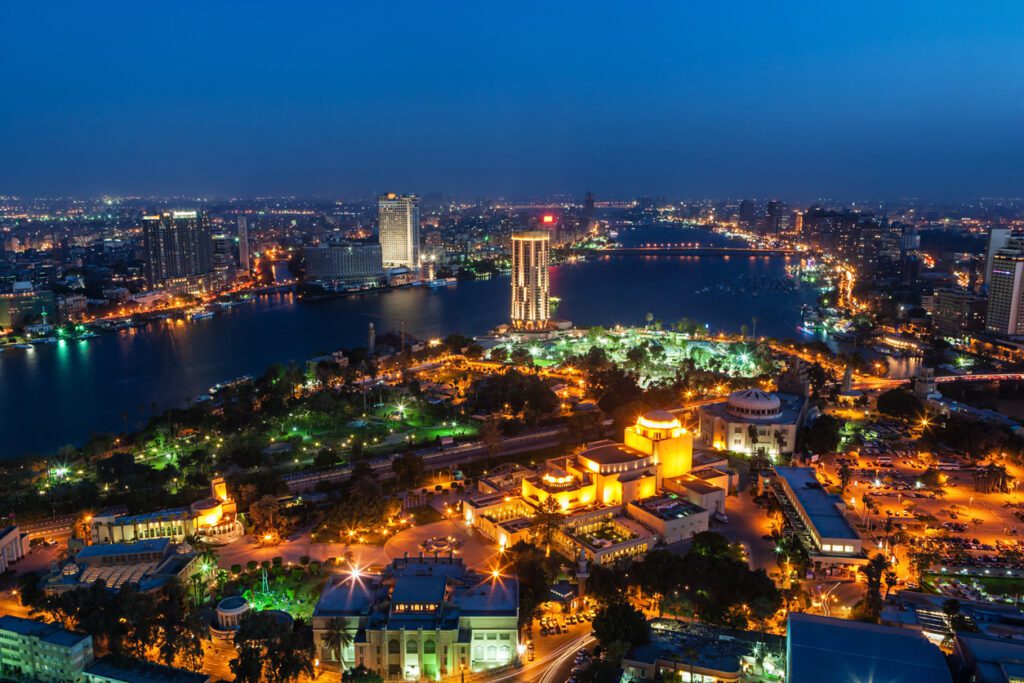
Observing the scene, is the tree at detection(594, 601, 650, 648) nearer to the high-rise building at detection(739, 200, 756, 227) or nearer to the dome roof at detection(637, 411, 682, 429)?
the dome roof at detection(637, 411, 682, 429)

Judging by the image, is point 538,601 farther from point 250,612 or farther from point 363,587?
point 250,612

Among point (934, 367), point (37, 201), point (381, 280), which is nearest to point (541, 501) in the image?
point (934, 367)

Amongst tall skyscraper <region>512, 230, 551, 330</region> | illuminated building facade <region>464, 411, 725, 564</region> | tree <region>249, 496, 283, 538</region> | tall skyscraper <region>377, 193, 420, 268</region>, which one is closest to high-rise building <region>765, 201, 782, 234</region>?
tall skyscraper <region>377, 193, 420, 268</region>

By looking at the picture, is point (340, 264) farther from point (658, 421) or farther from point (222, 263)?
point (658, 421)

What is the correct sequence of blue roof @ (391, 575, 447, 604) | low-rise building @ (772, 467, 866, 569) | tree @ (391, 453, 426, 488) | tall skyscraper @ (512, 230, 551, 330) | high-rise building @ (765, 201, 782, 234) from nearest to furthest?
blue roof @ (391, 575, 447, 604), low-rise building @ (772, 467, 866, 569), tree @ (391, 453, 426, 488), tall skyscraper @ (512, 230, 551, 330), high-rise building @ (765, 201, 782, 234)

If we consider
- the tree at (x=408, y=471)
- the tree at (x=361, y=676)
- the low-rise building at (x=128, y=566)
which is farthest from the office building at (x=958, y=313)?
the low-rise building at (x=128, y=566)

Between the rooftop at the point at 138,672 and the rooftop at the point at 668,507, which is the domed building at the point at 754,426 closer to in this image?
the rooftop at the point at 668,507
